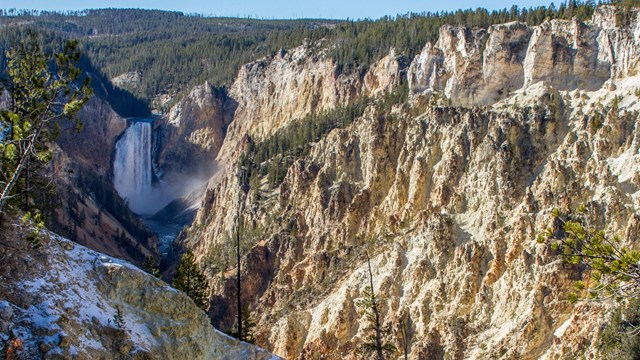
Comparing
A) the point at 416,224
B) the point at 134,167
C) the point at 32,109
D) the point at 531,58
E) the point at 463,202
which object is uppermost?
the point at 531,58

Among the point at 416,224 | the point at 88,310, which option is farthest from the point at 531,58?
the point at 88,310

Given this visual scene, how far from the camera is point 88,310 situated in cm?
2412

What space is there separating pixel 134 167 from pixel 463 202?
8881 centimetres

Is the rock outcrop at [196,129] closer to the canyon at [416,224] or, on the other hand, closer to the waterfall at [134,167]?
the waterfall at [134,167]

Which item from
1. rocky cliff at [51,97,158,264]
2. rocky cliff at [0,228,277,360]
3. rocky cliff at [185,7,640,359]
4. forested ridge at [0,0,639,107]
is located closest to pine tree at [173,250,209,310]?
rocky cliff at [185,7,640,359]

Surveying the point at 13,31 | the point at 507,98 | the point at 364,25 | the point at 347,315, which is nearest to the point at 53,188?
the point at 347,315

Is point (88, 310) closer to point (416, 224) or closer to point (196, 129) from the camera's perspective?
point (416, 224)

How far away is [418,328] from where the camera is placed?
53.3 metres

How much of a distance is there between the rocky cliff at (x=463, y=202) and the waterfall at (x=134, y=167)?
52.4 metres

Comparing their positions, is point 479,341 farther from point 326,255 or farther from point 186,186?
point 186,186

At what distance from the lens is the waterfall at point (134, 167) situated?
131750 millimetres

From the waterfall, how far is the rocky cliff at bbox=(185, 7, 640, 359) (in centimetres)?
5243

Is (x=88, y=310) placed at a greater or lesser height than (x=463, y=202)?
greater

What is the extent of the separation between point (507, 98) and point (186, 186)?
253 feet
